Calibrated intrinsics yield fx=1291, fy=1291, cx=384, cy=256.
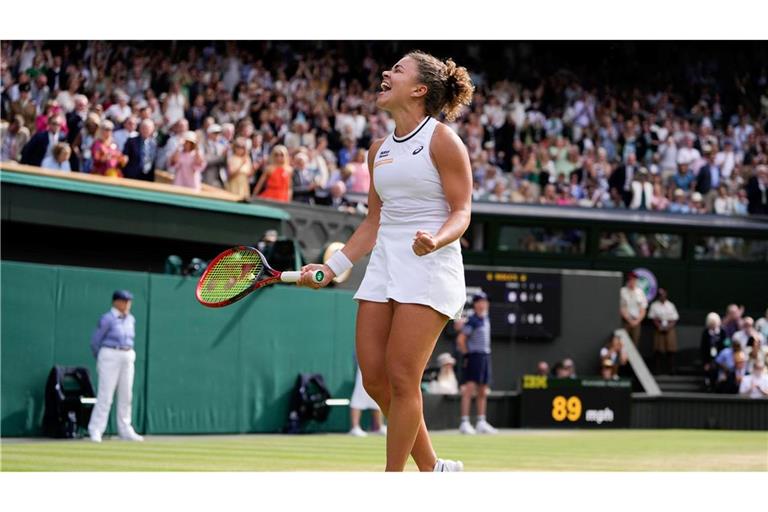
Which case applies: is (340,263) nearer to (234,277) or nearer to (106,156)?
(234,277)

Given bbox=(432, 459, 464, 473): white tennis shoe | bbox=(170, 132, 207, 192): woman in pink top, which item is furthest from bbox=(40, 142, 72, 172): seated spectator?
bbox=(432, 459, 464, 473): white tennis shoe

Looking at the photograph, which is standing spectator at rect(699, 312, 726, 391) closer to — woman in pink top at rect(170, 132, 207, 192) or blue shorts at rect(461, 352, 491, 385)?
blue shorts at rect(461, 352, 491, 385)

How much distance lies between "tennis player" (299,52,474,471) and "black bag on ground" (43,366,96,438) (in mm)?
9061

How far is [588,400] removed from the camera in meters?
21.6

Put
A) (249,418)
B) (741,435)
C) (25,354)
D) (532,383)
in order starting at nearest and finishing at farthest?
1. (25,354)
2. (249,418)
3. (741,435)
4. (532,383)

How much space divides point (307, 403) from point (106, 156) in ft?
14.0

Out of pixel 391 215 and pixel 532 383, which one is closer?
pixel 391 215

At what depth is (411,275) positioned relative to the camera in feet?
19.6

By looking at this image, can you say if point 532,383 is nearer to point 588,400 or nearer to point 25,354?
point 588,400

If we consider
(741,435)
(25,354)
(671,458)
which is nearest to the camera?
(671,458)

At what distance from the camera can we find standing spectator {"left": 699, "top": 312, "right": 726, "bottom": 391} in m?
23.5

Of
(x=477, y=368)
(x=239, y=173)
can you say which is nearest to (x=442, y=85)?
(x=477, y=368)

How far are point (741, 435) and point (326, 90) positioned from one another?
1034cm

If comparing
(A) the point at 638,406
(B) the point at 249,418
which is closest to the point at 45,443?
(B) the point at 249,418
